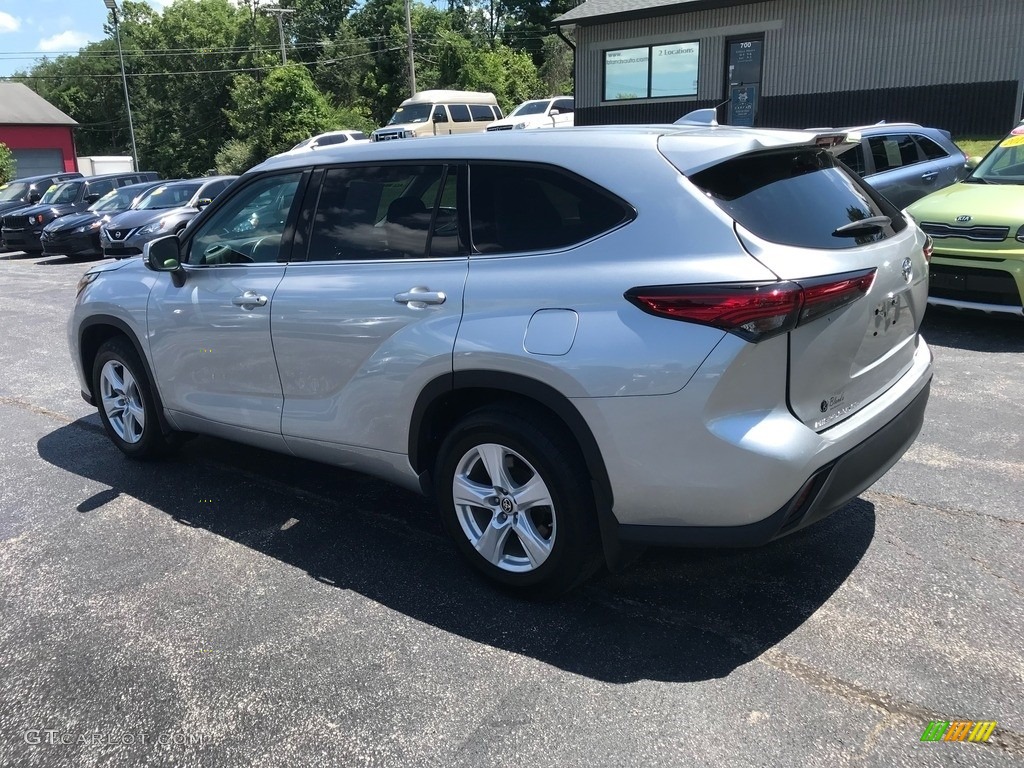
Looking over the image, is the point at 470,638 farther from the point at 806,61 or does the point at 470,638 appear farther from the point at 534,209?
the point at 806,61

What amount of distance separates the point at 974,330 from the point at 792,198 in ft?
17.6

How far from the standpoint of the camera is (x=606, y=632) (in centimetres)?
315

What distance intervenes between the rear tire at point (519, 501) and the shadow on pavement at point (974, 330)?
4.97 metres

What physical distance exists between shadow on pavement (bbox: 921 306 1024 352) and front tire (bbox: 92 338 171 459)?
20.0 feet

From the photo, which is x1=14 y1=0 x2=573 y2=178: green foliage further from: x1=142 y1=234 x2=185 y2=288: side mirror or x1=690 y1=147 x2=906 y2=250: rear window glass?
x1=690 y1=147 x2=906 y2=250: rear window glass

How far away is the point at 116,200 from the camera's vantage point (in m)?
18.5

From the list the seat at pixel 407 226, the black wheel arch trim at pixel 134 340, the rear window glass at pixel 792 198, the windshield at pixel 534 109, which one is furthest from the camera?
the windshield at pixel 534 109

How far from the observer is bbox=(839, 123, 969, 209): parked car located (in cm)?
920

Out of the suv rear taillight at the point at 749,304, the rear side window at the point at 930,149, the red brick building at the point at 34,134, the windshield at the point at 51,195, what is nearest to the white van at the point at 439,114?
the windshield at the point at 51,195

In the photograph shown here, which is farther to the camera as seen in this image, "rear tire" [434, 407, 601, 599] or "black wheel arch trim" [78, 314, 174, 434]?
"black wheel arch trim" [78, 314, 174, 434]

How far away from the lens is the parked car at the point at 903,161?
9203 millimetres

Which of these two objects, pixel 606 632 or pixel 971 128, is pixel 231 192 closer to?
pixel 606 632

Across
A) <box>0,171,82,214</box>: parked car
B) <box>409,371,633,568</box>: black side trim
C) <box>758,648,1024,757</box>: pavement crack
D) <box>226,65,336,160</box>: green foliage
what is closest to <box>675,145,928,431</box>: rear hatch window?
<box>409,371,633,568</box>: black side trim

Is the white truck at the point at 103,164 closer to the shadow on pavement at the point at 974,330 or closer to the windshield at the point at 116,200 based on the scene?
the windshield at the point at 116,200
